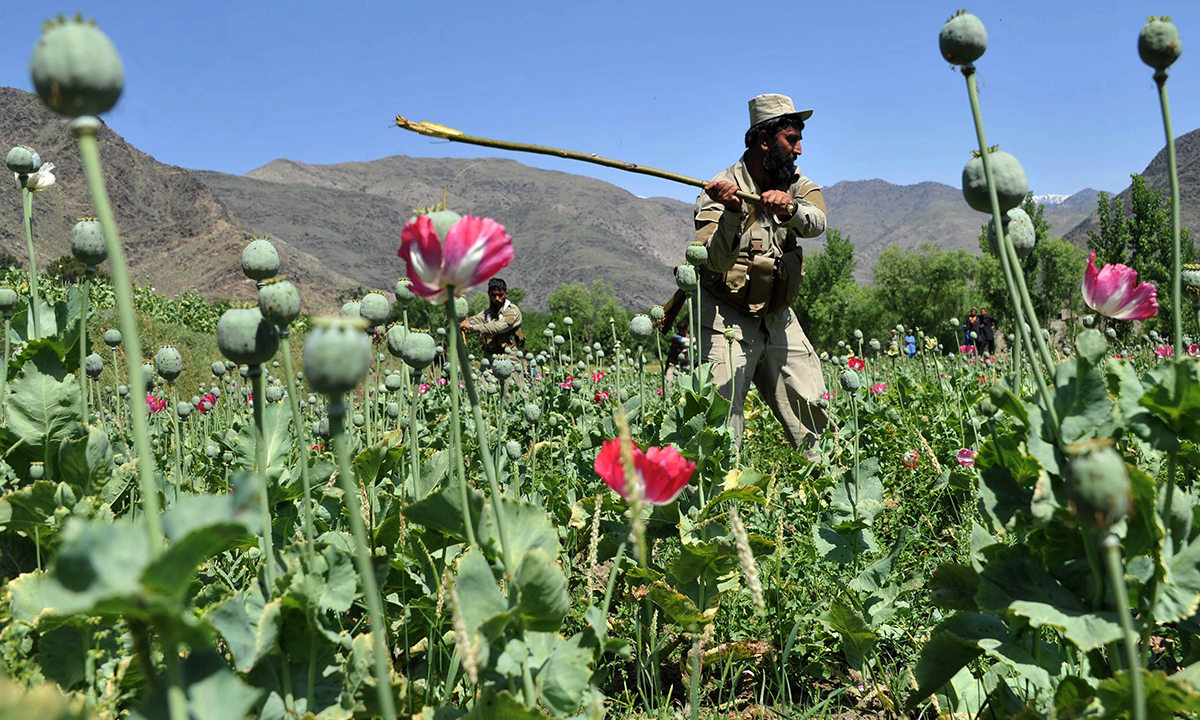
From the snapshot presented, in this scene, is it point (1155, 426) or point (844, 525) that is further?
point (844, 525)

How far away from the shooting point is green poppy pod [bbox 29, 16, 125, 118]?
0.74m

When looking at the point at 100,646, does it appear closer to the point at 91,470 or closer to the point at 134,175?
the point at 91,470

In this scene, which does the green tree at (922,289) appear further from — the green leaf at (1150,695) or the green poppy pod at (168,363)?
the green leaf at (1150,695)

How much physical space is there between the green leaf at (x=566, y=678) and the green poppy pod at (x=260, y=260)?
78 cm

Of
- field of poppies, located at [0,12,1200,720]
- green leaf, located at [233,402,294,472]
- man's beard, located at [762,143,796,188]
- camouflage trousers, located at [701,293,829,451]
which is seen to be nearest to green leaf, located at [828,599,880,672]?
field of poppies, located at [0,12,1200,720]

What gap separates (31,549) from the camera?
5.23ft

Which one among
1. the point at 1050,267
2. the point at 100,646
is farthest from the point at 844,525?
the point at 1050,267

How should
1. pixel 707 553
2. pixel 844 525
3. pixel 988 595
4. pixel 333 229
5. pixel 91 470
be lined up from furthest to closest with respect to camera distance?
pixel 333 229 → pixel 844 525 → pixel 707 553 → pixel 91 470 → pixel 988 595

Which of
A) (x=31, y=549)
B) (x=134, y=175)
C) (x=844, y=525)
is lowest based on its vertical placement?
(x=844, y=525)

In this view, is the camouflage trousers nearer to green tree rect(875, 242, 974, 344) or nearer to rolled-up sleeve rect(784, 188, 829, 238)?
rolled-up sleeve rect(784, 188, 829, 238)

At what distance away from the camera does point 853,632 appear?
1827 millimetres

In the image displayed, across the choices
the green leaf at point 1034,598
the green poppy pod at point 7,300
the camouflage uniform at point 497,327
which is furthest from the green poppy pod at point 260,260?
the camouflage uniform at point 497,327

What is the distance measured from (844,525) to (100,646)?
1.63m

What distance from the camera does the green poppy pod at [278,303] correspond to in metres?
1.14
